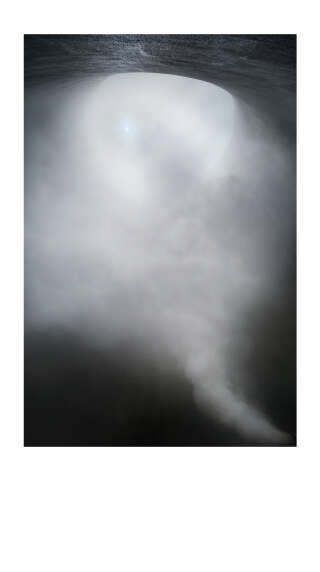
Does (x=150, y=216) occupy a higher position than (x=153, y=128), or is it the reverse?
(x=153, y=128)

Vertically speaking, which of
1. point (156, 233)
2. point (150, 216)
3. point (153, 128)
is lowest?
point (156, 233)

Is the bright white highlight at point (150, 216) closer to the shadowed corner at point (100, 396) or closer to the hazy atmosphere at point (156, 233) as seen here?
the hazy atmosphere at point (156, 233)

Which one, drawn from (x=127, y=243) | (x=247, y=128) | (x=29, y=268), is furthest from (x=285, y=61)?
(x=29, y=268)

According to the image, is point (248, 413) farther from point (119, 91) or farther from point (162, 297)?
point (119, 91)

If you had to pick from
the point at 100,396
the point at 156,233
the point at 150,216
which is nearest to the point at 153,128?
the point at 150,216

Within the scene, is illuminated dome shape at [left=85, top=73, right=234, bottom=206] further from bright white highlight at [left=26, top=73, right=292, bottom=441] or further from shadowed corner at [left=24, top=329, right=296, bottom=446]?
shadowed corner at [left=24, top=329, right=296, bottom=446]

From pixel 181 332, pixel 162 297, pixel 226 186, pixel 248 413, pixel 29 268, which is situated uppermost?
pixel 226 186

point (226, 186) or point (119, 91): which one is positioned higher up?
point (119, 91)

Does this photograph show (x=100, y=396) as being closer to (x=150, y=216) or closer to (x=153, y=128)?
(x=150, y=216)

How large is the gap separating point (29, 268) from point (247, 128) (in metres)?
1.83

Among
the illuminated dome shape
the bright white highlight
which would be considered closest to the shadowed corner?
the bright white highlight

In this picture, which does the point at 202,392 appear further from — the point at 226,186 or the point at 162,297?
the point at 226,186

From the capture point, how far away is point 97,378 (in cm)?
270

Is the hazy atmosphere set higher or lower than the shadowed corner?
higher
